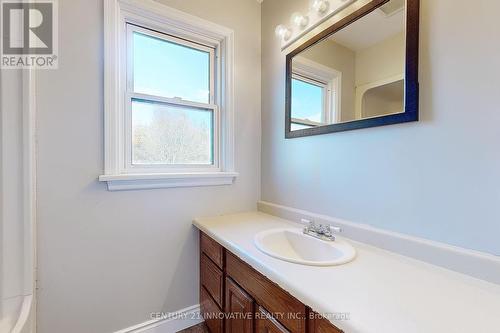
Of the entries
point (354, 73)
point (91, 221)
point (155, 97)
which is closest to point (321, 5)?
point (354, 73)

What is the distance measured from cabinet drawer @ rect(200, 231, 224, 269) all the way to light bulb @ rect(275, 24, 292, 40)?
1.42m

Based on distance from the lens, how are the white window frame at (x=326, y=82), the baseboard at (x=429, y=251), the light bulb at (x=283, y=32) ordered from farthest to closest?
the light bulb at (x=283, y=32) → the white window frame at (x=326, y=82) → the baseboard at (x=429, y=251)

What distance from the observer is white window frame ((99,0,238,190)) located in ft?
4.20

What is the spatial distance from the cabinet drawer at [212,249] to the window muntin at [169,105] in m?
0.50

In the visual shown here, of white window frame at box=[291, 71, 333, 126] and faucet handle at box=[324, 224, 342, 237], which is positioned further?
white window frame at box=[291, 71, 333, 126]

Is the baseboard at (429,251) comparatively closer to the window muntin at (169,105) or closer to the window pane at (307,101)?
the window pane at (307,101)

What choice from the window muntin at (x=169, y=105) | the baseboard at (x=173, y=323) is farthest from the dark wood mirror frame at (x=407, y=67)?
the baseboard at (x=173, y=323)

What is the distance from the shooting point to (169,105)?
1.54 m

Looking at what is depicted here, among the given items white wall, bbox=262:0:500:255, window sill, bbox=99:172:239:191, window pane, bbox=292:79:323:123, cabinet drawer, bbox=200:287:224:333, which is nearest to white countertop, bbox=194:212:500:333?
white wall, bbox=262:0:500:255

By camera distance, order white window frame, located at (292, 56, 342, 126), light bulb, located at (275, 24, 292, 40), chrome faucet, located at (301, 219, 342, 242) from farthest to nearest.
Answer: light bulb, located at (275, 24, 292, 40)
white window frame, located at (292, 56, 342, 126)
chrome faucet, located at (301, 219, 342, 242)

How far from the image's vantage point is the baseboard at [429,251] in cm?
75

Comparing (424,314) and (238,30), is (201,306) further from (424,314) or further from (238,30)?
(238,30)

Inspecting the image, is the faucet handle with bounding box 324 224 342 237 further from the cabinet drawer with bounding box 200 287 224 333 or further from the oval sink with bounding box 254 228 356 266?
the cabinet drawer with bounding box 200 287 224 333

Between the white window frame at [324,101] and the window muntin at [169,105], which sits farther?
the window muntin at [169,105]
